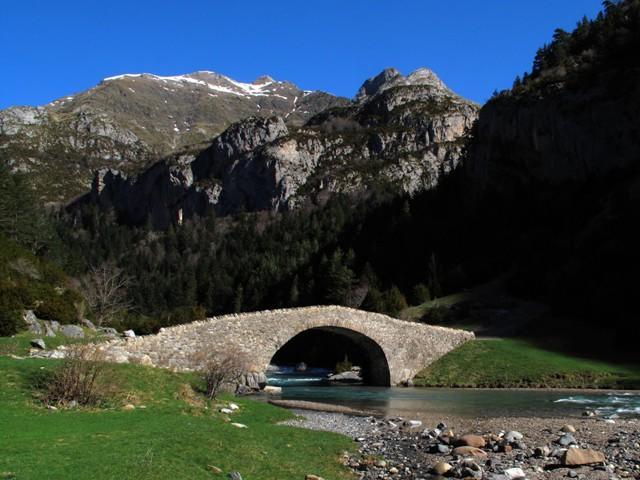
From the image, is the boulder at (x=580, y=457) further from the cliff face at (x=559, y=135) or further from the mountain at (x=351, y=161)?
the mountain at (x=351, y=161)

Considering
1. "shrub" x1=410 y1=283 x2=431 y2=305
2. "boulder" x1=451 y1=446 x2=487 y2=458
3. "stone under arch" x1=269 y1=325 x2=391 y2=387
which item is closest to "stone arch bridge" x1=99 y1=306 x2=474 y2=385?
"stone under arch" x1=269 y1=325 x2=391 y2=387

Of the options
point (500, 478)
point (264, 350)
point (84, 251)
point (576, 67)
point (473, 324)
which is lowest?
point (500, 478)

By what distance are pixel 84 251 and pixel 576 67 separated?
124368 mm

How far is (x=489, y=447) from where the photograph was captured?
17797 millimetres

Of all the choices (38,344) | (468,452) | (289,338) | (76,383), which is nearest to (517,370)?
(289,338)

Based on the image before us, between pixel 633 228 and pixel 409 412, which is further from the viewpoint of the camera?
pixel 633 228

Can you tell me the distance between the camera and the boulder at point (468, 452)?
1655 centimetres

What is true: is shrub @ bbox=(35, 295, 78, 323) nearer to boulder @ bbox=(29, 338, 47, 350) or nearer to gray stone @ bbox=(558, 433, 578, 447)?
boulder @ bbox=(29, 338, 47, 350)

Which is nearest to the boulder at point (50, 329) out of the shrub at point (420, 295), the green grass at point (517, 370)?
the green grass at point (517, 370)

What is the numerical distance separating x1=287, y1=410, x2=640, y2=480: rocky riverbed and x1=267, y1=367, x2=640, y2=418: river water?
349 cm

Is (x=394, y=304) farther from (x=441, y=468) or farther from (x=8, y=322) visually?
(x=441, y=468)

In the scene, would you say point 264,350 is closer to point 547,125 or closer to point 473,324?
point 473,324

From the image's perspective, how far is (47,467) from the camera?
32.8 feet

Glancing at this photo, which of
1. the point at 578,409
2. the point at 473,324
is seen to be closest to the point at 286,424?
the point at 578,409
